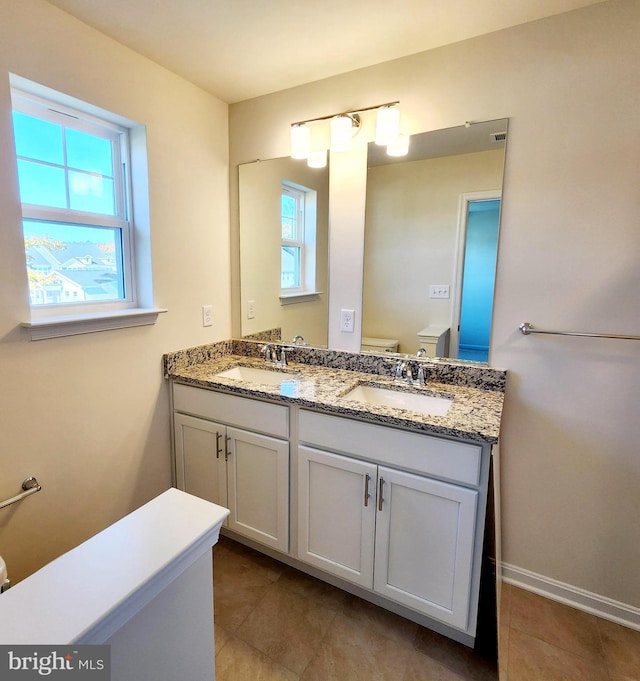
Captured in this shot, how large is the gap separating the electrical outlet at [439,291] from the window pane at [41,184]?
1.64 metres

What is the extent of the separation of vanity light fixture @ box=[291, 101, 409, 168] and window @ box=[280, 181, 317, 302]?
17 centimetres

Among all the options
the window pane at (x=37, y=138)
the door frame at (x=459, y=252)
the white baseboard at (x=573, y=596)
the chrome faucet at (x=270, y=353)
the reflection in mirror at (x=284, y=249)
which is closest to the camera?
the window pane at (x=37, y=138)

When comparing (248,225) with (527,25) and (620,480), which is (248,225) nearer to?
(527,25)

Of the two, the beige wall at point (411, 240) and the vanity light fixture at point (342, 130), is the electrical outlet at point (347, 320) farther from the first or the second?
the vanity light fixture at point (342, 130)

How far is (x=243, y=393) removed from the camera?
1.74 metres

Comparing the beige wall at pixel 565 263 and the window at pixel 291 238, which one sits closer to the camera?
the beige wall at pixel 565 263

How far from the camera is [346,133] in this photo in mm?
1804

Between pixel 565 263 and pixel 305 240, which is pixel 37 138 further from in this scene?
pixel 565 263

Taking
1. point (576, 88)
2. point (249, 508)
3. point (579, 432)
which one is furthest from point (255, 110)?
point (579, 432)

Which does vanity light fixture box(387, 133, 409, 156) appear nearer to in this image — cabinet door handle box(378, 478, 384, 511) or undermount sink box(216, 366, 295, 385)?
undermount sink box(216, 366, 295, 385)

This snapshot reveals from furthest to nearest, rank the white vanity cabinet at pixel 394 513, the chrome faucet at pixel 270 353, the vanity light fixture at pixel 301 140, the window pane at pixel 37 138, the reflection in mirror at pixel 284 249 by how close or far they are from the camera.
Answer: the chrome faucet at pixel 270 353 → the reflection in mirror at pixel 284 249 → the vanity light fixture at pixel 301 140 → the window pane at pixel 37 138 → the white vanity cabinet at pixel 394 513

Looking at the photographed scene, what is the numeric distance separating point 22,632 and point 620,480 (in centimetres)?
191

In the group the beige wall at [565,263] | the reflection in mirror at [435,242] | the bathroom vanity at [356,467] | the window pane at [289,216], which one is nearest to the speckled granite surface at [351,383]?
the bathroom vanity at [356,467]

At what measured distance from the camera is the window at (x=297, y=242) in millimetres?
2094
